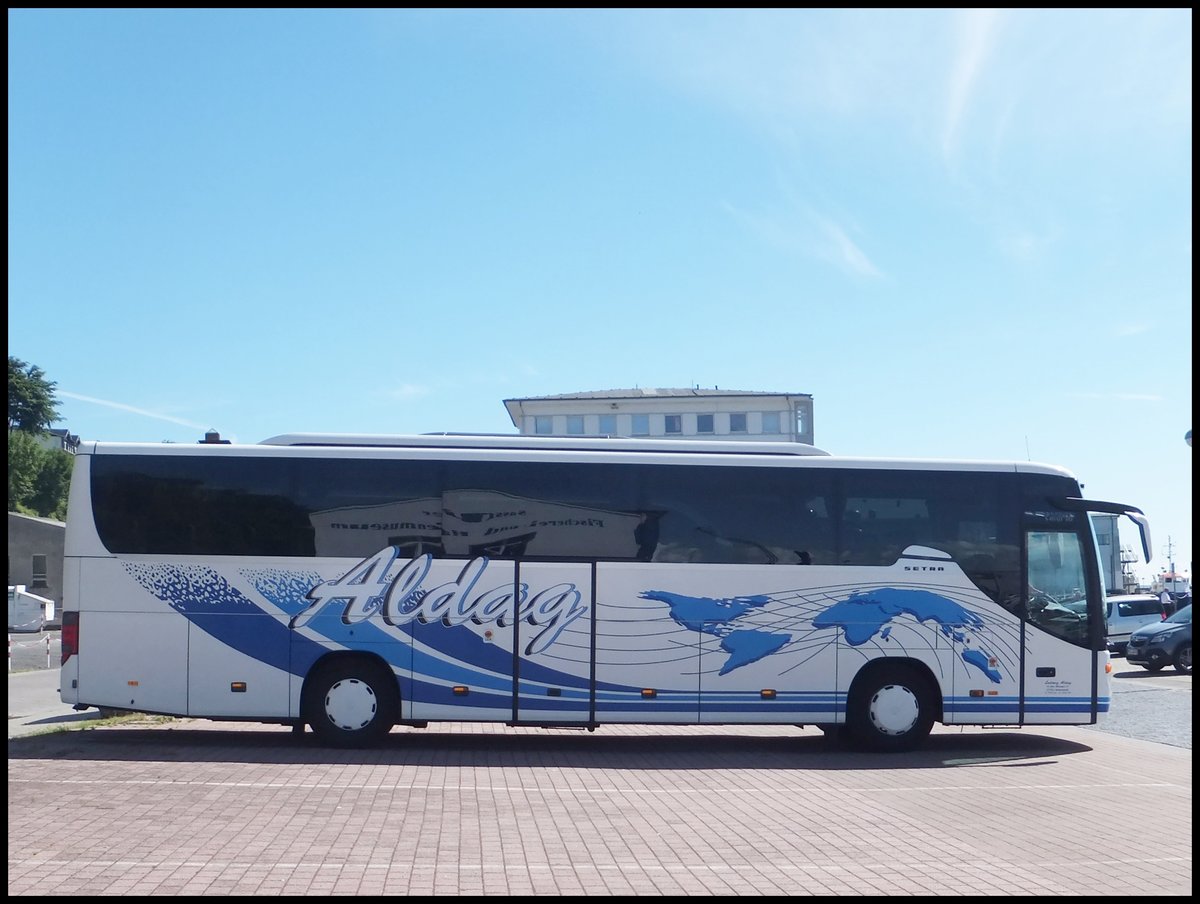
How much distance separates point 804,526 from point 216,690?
23.9 feet

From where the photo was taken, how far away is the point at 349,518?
1400 cm

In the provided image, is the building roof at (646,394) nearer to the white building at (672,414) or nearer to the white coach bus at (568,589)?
the white building at (672,414)

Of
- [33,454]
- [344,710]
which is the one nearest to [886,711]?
[344,710]

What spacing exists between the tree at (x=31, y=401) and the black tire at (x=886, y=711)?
7562cm

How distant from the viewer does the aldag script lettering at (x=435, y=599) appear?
45.4 feet

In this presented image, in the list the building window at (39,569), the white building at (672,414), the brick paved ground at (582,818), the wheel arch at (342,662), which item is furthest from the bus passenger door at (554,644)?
the white building at (672,414)

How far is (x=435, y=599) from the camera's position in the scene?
13.9 meters

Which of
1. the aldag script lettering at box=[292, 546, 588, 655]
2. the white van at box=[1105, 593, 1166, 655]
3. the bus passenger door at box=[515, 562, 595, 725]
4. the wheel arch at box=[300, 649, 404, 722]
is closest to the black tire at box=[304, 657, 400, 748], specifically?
the wheel arch at box=[300, 649, 404, 722]

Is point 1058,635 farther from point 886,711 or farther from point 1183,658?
point 1183,658

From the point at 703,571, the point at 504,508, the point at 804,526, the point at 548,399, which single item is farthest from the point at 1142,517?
the point at 548,399

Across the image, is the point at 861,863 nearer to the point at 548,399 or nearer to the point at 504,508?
the point at 504,508

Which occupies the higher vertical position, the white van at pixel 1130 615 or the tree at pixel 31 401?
the tree at pixel 31 401

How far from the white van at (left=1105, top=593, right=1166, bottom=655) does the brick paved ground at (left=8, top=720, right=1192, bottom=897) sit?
70.1 feet

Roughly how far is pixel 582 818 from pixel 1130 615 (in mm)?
30175
